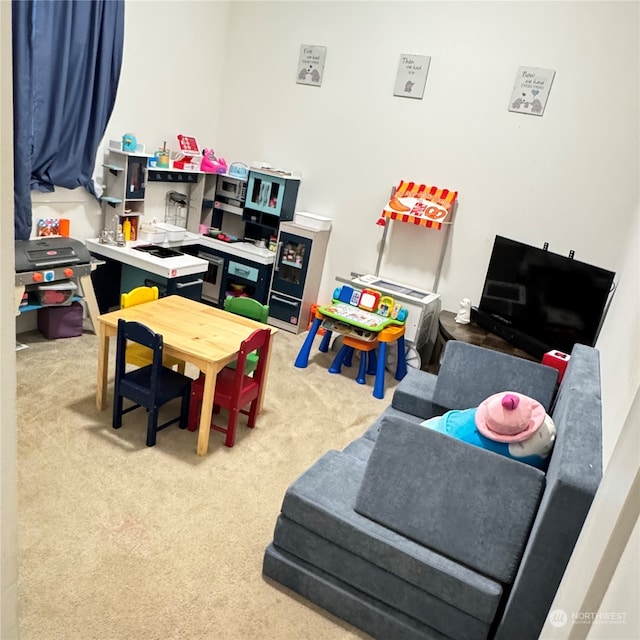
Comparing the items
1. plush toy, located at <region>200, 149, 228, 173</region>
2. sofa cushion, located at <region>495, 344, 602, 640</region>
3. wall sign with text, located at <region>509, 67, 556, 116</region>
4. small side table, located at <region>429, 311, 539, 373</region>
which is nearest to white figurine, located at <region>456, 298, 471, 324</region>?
small side table, located at <region>429, 311, 539, 373</region>

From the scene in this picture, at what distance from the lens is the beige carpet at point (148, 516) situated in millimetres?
1849

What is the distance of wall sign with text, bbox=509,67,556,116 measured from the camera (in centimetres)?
374

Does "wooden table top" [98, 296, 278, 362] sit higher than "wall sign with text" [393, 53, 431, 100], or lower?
lower

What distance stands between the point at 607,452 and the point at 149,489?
1.84 m

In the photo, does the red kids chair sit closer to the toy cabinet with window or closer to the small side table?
the small side table

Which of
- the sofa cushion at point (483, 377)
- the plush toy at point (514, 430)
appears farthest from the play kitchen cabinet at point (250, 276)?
the plush toy at point (514, 430)

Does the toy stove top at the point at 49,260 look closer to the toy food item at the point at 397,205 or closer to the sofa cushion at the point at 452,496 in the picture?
the toy food item at the point at 397,205

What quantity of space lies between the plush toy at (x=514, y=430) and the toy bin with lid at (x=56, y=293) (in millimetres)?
2740

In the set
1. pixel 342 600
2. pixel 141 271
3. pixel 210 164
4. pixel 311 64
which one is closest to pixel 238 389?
pixel 342 600

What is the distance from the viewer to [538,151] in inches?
151

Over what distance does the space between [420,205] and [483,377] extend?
181 centimetres

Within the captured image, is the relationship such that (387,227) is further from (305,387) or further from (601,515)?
(601,515)

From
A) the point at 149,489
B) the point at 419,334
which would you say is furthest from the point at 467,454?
the point at 419,334

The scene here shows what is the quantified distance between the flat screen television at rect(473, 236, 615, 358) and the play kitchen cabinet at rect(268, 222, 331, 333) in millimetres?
1382
